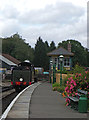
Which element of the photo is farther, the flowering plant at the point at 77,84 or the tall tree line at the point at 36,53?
the tall tree line at the point at 36,53

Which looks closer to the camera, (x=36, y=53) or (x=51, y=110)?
(x=51, y=110)

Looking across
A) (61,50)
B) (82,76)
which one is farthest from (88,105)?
(61,50)

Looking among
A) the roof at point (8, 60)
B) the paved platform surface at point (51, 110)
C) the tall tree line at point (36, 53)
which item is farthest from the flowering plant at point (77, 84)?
the tall tree line at point (36, 53)

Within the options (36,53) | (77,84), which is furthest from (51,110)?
(36,53)

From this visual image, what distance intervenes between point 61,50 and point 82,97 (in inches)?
1852

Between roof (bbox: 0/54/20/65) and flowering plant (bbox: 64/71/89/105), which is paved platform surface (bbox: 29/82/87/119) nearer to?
flowering plant (bbox: 64/71/89/105)

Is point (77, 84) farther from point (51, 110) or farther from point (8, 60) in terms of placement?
point (8, 60)

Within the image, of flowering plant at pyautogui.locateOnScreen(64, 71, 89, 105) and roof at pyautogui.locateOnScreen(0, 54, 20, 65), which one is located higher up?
roof at pyautogui.locateOnScreen(0, 54, 20, 65)

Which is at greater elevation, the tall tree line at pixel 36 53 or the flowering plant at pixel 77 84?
the tall tree line at pixel 36 53

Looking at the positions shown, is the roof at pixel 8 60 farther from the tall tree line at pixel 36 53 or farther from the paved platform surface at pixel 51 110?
the paved platform surface at pixel 51 110

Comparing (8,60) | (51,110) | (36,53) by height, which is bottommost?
(51,110)

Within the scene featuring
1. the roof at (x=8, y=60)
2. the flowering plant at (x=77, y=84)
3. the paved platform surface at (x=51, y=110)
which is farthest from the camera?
the roof at (x=8, y=60)

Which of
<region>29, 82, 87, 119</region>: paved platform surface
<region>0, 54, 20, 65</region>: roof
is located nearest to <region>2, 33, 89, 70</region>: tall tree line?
<region>0, 54, 20, 65</region>: roof

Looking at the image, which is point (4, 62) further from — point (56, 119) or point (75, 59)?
point (56, 119)
